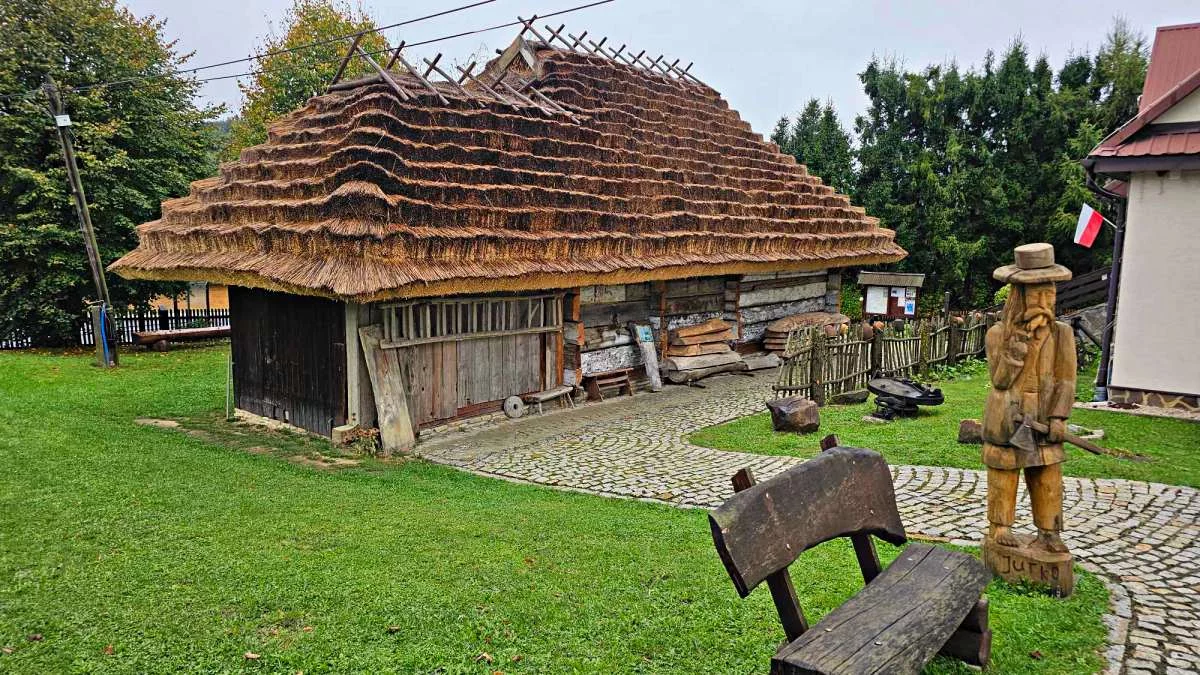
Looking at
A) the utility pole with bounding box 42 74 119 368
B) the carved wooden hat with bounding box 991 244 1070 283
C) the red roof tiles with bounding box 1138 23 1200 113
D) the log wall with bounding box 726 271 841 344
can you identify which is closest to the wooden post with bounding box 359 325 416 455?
the carved wooden hat with bounding box 991 244 1070 283

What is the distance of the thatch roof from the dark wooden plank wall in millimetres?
891

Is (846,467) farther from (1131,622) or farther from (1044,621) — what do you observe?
(1131,622)

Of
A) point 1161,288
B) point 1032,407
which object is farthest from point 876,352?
point 1032,407

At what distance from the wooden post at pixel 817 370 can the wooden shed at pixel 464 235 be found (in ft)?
8.73

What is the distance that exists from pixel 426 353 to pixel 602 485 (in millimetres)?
3544

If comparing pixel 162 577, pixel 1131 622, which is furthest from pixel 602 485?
pixel 1131 622

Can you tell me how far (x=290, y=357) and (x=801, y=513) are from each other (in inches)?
351

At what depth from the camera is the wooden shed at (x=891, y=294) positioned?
698 inches

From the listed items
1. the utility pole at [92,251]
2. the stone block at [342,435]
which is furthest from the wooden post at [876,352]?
the utility pole at [92,251]

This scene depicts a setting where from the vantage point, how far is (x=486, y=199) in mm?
10281

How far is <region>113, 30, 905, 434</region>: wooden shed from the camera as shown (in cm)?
924

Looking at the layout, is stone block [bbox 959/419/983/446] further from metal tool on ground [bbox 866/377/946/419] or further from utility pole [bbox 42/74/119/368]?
utility pole [bbox 42/74/119/368]

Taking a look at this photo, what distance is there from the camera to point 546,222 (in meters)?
10.9

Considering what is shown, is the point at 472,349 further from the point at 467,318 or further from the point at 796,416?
the point at 796,416
